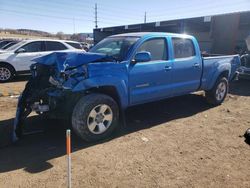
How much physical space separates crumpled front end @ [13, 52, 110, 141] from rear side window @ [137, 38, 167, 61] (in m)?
1.02

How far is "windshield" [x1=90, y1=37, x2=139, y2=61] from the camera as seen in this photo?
5227 mm

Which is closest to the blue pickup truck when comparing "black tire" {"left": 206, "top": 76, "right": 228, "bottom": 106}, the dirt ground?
the dirt ground

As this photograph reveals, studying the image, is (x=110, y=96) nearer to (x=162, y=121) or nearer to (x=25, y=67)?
(x=162, y=121)

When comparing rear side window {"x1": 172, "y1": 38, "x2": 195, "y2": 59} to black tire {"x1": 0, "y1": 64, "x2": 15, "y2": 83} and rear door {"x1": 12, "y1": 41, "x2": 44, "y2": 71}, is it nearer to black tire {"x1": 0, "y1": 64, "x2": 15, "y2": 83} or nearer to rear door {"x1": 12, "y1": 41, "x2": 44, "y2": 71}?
rear door {"x1": 12, "y1": 41, "x2": 44, "y2": 71}

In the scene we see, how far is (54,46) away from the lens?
38.7 ft

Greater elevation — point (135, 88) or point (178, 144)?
point (135, 88)

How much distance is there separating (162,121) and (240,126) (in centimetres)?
167

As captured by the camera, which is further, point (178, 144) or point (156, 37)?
point (156, 37)

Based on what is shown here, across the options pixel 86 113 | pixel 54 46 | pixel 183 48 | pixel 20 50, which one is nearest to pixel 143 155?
pixel 86 113

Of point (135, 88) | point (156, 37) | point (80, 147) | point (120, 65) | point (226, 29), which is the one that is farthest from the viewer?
point (226, 29)

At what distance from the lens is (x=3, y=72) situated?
10.9 m

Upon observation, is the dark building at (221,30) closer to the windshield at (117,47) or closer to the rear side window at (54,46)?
the rear side window at (54,46)

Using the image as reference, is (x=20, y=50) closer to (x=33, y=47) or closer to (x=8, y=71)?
(x=33, y=47)

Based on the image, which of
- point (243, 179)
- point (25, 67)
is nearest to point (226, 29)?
point (25, 67)
